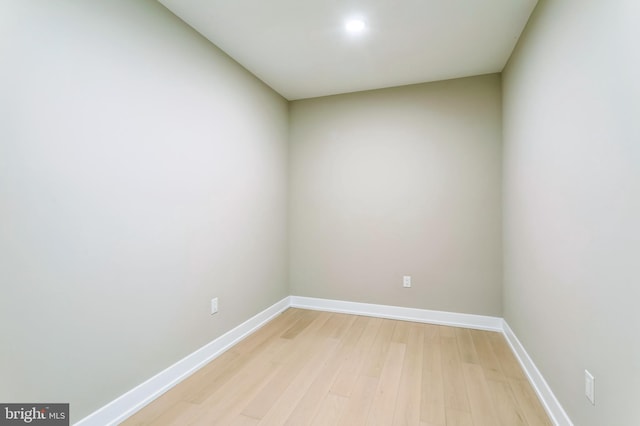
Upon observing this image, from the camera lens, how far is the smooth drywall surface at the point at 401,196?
2904 millimetres

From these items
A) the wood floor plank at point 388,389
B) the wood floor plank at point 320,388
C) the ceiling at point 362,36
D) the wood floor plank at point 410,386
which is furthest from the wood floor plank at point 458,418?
the ceiling at point 362,36

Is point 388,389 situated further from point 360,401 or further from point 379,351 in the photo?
point 379,351

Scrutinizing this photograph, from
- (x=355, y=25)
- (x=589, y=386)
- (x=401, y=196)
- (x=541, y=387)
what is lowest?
(x=541, y=387)

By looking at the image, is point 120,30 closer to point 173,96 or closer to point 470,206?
point 173,96

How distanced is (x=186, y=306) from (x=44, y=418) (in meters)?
0.87

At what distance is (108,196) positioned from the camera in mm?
1590

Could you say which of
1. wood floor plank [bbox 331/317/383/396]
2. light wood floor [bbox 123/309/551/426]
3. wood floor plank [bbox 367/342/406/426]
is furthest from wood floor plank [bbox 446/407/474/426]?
wood floor plank [bbox 331/317/383/396]

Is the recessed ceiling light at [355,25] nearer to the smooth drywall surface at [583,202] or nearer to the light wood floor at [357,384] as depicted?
the smooth drywall surface at [583,202]

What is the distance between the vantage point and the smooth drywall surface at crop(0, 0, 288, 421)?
49.4 inches

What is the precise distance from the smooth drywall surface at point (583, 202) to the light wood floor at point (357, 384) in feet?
1.19

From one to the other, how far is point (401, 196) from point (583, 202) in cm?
186

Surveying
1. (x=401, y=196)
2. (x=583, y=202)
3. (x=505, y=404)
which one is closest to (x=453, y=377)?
(x=505, y=404)

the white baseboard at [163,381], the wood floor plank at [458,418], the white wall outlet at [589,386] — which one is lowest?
the wood floor plank at [458,418]

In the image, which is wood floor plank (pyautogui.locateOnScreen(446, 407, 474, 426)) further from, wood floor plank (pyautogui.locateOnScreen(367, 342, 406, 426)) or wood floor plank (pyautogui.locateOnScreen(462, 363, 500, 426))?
wood floor plank (pyautogui.locateOnScreen(367, 342, 406, 426))
